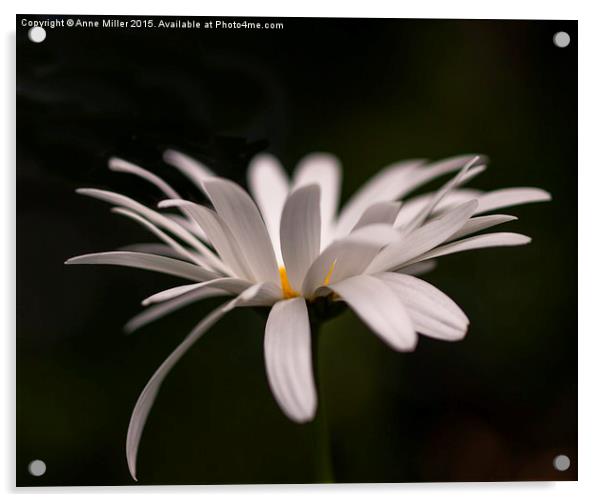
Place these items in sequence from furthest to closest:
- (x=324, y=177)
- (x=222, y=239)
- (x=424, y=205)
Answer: (x=324, y=177) < (x=424, y=205) < (x=222, y=239)

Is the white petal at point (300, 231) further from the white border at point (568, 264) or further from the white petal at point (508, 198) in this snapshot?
the white border at point (568, 264)

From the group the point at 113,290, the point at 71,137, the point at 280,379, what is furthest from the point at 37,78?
the point at 280,379

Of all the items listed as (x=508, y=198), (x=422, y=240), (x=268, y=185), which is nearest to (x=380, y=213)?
(x=422, y=240)

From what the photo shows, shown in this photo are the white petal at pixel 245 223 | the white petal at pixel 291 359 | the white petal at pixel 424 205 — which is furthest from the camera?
the white petal at pixel 424 205

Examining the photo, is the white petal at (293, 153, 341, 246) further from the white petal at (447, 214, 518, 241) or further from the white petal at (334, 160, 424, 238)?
the white petal at (447, 214, 518, 241)

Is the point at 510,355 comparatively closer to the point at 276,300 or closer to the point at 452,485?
the point at 452,485

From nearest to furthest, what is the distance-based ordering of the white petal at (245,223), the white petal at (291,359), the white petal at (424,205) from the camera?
the white petal at (291,359), the white petal at (245,223), the white petal at (424,205)

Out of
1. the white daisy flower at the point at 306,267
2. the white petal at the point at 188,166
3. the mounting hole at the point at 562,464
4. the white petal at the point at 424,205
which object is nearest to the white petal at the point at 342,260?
the white daisy flower at the point at 306,267

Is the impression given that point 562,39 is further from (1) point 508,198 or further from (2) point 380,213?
(2) point 380,213
